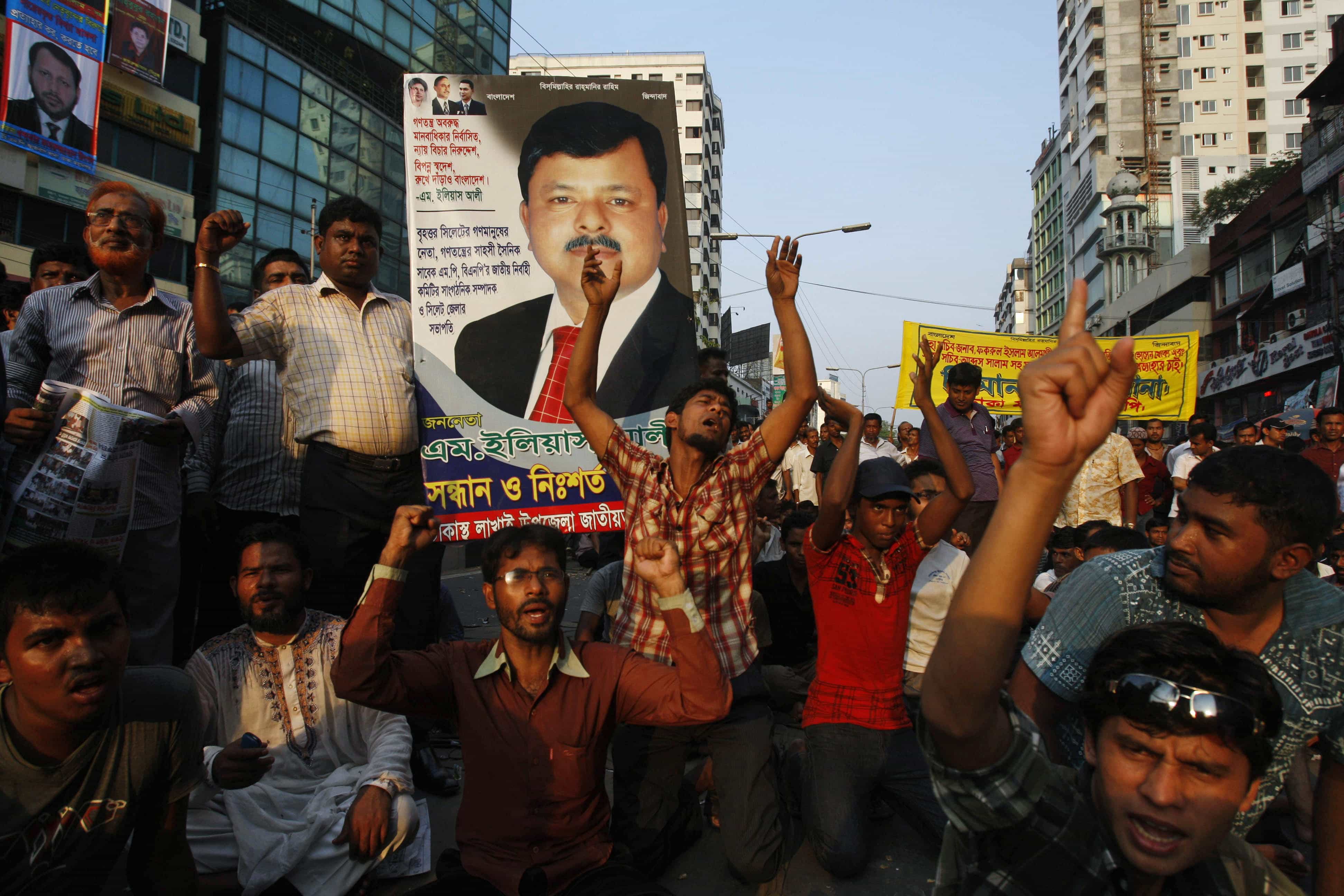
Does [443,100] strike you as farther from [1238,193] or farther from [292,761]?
[1238,193]

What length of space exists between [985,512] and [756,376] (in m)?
63.5

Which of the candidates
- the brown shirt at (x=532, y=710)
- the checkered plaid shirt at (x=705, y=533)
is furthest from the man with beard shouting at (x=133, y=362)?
the checkered plaid shirt at (x=705, y=533)

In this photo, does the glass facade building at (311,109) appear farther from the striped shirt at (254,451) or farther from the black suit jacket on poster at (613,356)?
the black suit jacket on poster at (613,356)

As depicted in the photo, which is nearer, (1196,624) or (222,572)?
(1196,624)

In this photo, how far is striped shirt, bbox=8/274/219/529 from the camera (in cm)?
332

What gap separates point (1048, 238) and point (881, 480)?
7967 cm

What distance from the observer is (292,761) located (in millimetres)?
3018

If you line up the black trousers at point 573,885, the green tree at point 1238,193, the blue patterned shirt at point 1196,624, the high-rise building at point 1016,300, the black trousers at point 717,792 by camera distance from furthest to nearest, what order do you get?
the high-rise building at point 1016,300 → the green tree at point 1238,193 → the black trousers at point 717,792 → the black trousers at point 573,885 → the blue patterned shirt at point 1196,624

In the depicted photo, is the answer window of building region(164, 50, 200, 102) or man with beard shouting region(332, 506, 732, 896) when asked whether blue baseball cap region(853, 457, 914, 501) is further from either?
window of building region(164, 50, 200, 102)

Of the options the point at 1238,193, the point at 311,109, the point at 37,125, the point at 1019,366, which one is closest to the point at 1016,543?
the point at 1019,366

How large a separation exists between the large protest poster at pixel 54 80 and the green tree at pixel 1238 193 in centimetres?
4380

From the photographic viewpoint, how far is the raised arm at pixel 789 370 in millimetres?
3330

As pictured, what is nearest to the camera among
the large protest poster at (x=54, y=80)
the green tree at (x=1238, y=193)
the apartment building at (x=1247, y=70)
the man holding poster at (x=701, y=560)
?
the man holding poster at (x=701, y=560)

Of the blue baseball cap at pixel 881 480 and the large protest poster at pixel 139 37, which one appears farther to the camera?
the large protest poster at pixel 139 37
